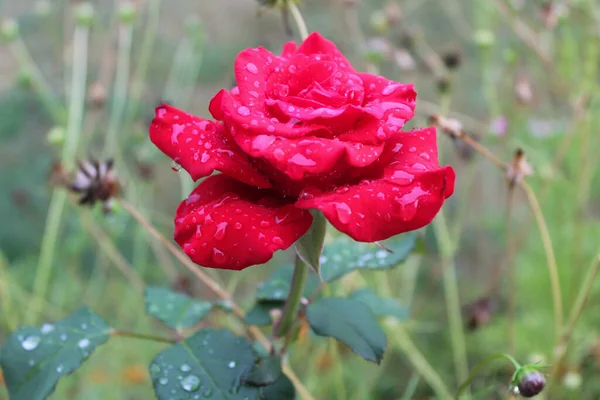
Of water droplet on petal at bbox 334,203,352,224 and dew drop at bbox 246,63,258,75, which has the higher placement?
dew drop at bbox 246,63,258,75

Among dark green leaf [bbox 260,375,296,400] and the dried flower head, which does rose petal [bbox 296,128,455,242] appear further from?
the dried flower head

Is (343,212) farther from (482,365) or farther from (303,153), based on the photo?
(482,365)

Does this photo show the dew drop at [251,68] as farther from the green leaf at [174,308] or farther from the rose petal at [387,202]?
the green leaf at [174,308]

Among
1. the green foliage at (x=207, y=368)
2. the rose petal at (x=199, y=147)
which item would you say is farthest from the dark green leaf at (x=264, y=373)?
the rose petal at (x=199, y=147)

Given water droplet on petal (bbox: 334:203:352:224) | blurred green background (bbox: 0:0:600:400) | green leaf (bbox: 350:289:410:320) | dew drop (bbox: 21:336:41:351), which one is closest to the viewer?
water droplet on petal (bbox: 334:203:352:224)

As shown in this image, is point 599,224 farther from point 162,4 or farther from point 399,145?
point 162,4

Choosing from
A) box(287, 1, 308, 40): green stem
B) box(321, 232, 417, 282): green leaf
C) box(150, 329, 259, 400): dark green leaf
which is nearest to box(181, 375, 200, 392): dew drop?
box(150, 329, 259, 400): dark green leaf
